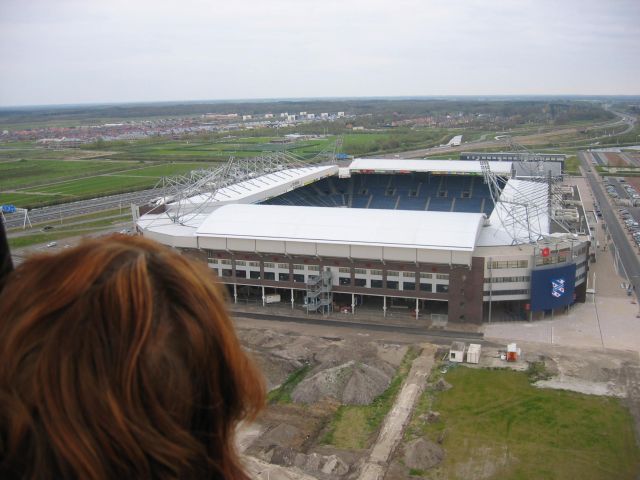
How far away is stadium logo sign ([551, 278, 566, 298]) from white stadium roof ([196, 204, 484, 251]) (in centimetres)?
306

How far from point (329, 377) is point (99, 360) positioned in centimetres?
1474

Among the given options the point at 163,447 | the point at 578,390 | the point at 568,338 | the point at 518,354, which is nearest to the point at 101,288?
the point at 163,447

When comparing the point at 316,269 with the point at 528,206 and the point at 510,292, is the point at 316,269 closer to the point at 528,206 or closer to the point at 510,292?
the point at 510,292

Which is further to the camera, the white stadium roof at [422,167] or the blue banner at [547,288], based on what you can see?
the white stadium roof at [422,167]

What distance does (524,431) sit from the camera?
13.1 metres

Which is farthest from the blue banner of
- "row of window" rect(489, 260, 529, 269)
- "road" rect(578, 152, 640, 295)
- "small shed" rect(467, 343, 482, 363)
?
"road" rect(578, 152, 640, 295)

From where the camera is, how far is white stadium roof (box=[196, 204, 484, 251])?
20281mm

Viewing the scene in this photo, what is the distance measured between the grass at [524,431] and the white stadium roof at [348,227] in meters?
5.61

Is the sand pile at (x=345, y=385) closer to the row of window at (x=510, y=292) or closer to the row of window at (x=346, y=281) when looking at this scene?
the row of window at (x=346, y=281)

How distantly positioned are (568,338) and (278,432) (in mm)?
10076

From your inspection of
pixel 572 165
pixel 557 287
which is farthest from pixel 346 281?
pixel 572 165

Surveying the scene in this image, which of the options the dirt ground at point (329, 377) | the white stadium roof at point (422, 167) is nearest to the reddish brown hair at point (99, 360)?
the dirt ground at point (329, 377)

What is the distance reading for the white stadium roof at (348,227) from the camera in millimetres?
20281

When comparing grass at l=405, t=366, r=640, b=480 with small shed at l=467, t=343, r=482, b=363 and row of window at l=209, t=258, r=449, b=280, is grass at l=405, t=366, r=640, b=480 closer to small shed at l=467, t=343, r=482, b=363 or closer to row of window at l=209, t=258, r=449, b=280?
small shed at l=467, t=343, r=482, b=363
